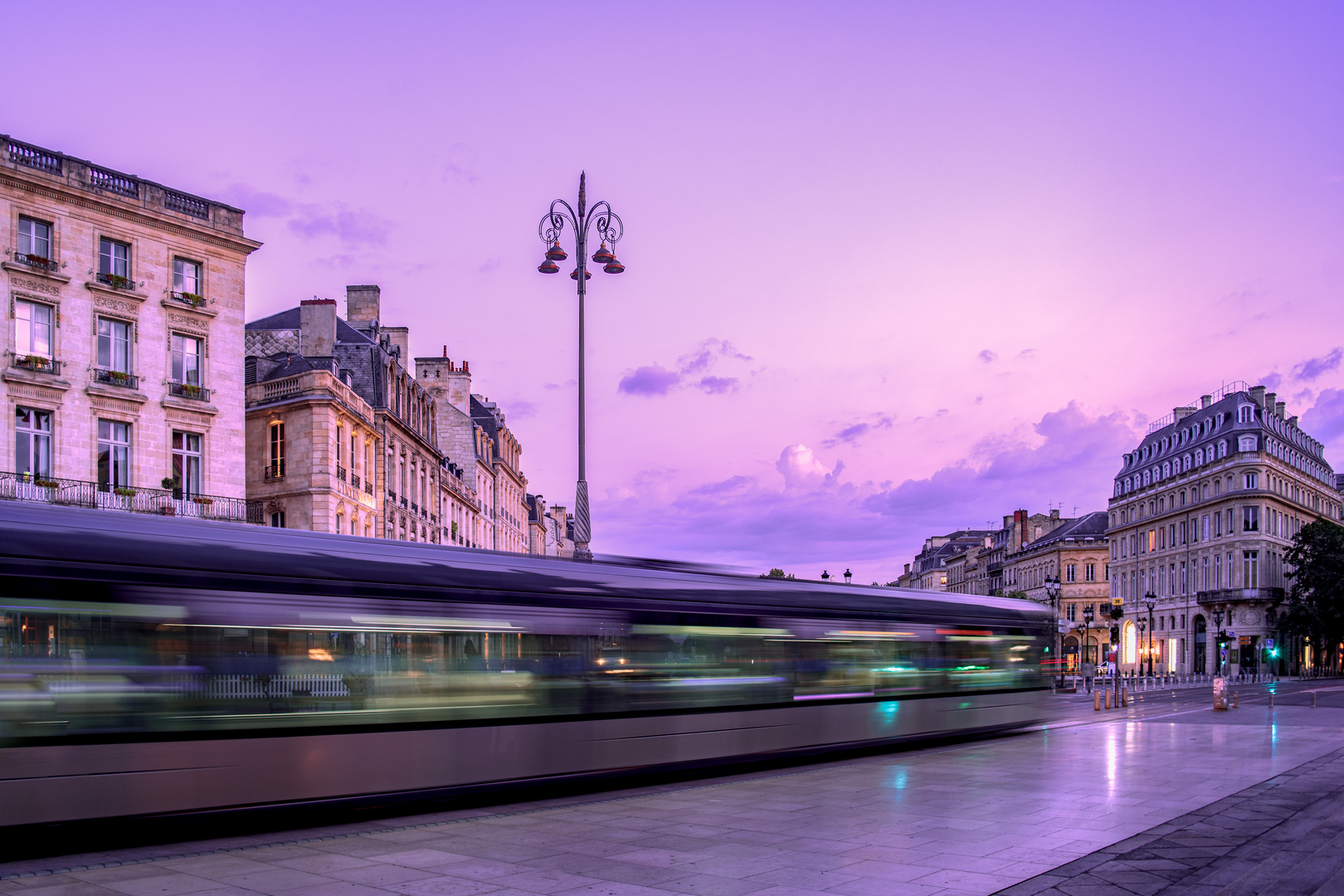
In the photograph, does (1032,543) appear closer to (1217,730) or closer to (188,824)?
(1217,730)

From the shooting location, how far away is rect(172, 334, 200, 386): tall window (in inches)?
1307

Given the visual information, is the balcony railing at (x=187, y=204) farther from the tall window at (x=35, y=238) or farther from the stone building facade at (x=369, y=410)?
the stone building facade at (x=369, y=410)

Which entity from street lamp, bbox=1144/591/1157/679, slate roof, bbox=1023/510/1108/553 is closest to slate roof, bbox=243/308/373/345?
street lamp, bbox=1144/591/1157/679

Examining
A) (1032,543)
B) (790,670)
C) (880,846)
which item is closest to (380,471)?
(790,670)

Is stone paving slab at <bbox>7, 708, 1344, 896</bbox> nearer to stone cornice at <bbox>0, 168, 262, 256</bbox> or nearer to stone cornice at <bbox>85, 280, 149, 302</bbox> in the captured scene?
stone cornice at <bbox>85, 280, 149, 302</bbox>

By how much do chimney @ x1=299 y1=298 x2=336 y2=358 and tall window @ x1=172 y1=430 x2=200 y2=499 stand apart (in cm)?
1109

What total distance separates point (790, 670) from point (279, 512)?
2570cm

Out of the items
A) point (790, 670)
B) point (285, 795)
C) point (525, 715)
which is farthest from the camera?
point (790, 670)

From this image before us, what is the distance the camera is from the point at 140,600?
394 inches

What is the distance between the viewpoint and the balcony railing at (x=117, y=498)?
93.1ft

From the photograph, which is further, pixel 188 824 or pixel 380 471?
pixel 380 471

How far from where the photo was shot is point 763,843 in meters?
10.6

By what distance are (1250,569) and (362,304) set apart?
65162 mm

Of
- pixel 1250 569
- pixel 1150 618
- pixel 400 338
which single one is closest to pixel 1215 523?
pixel 1250 569
